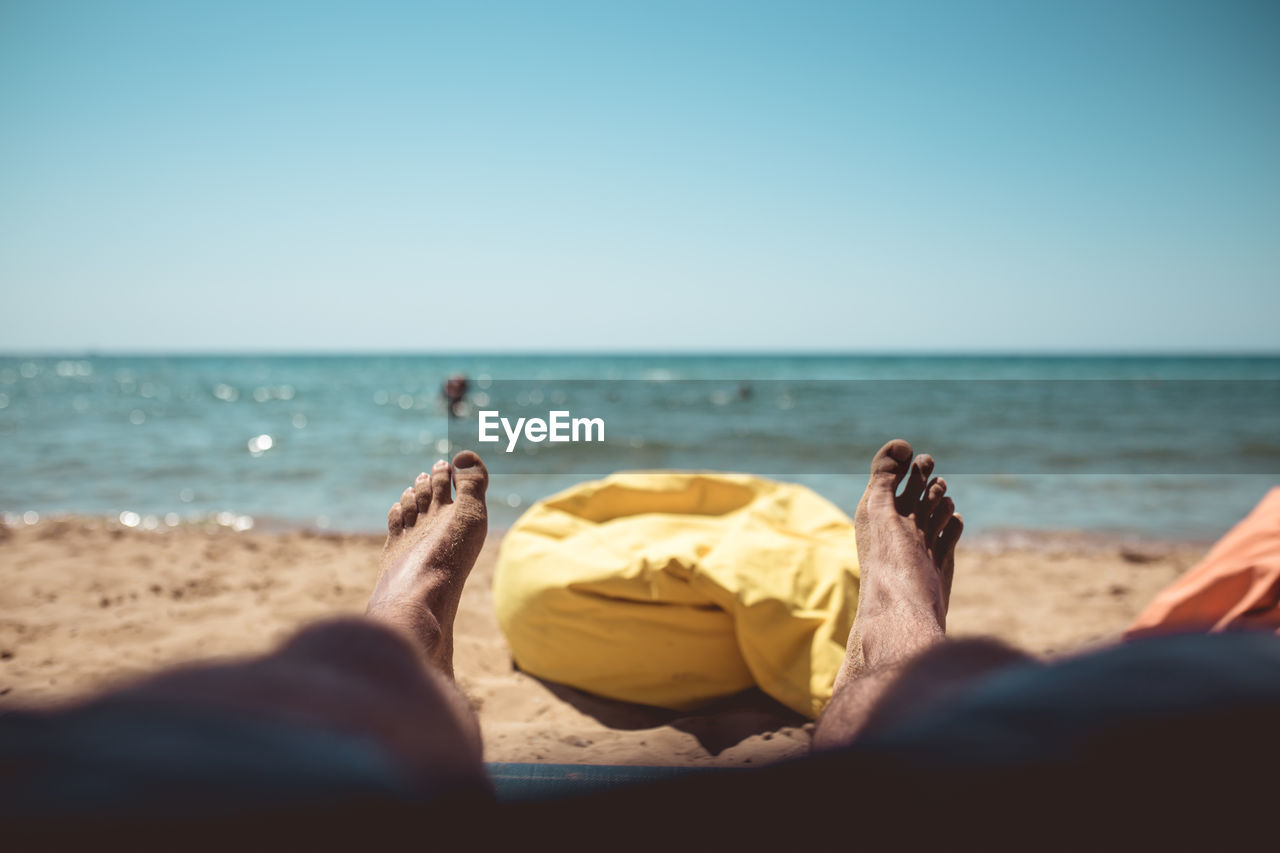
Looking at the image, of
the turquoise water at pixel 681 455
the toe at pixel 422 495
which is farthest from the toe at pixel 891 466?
the turquoise water at pixel 681 455

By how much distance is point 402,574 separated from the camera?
163 cm

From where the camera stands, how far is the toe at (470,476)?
2010 mm

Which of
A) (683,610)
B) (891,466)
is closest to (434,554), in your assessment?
(683,610)

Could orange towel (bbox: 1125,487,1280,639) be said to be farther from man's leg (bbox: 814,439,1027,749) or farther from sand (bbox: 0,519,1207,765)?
man's leg (bbox: 814,439,1027,749)

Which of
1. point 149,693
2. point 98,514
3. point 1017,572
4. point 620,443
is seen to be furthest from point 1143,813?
point 620,443

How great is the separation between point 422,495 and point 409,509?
2.5 inches

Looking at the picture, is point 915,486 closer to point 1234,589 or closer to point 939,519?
point 939,519

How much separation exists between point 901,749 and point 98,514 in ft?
17.2

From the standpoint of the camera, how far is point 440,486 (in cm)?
207

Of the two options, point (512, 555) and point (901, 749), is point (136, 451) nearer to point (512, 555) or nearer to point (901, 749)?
point (512, 555)

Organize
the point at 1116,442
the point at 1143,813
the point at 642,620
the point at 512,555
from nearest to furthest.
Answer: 1. the point at 1143,813
2. the point at 642,620
3. the point at 512,555
4. the point at 1116,442

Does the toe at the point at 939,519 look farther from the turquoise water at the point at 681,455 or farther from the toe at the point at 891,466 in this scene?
the turquoise water at the point at 681,455

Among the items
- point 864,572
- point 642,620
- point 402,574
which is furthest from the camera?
point 642,620

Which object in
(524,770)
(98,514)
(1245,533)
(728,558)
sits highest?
(1245,533)
